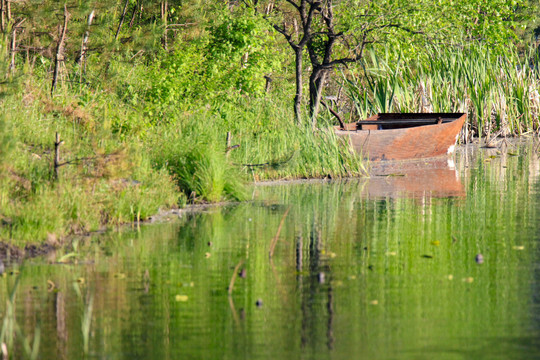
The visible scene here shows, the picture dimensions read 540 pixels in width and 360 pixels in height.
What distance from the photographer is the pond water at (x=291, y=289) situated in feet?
21.2

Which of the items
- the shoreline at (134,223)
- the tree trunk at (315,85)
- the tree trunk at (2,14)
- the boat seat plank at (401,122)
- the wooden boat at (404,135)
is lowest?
the shoreline at (134,223)

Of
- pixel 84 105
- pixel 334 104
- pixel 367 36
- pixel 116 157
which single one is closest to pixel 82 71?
pixel 84 105

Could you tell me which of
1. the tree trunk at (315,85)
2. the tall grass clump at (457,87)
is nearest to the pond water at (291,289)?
the tree trunk at (315,85)

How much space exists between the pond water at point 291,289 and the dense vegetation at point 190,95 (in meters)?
0.93

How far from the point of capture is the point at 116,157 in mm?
A: 11703

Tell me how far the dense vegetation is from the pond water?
932 mm

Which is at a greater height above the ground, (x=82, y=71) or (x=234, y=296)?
(x=82, y=71)

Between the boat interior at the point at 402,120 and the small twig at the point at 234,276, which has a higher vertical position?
the boat interior at the point at 402,120

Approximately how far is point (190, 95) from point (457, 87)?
39.7 ft

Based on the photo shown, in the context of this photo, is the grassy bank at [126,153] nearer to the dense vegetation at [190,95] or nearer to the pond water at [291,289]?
the dense vegetation at [190,95]

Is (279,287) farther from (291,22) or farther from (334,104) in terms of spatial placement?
(291,22)

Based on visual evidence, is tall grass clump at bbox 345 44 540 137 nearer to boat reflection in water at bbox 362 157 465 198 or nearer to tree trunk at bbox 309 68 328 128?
tree trunk at bbox 309 68 328 128

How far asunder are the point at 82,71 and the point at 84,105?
392 centimetres

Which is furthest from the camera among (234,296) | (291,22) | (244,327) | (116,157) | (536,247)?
(291,22)
